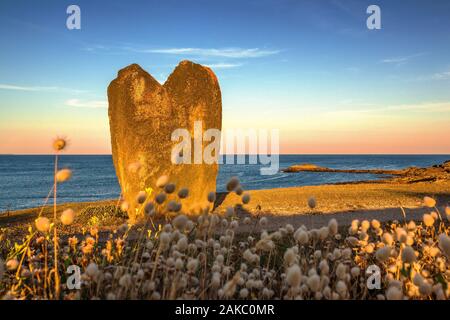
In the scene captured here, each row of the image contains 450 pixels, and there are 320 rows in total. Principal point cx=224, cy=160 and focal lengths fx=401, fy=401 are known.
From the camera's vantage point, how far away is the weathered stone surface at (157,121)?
10.9 m

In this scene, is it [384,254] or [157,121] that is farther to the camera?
[157,121]

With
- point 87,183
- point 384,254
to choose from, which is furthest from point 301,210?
point 87,183

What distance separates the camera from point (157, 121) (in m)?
11.1

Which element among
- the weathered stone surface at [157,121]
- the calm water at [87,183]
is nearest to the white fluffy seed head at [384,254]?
the calm water at [87,183]

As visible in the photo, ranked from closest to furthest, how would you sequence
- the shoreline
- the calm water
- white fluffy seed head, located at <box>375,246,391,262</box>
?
white fluffy seed head, located at <box>375,246,391,262</box> → the shoreline → the calm water

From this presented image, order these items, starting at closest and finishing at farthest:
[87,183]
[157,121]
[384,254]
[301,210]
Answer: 1. [384,254]
2. [157,121]
3. [301,210]
4. [87,183]

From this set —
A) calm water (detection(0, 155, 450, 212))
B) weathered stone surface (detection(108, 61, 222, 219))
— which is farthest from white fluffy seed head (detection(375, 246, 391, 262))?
weathered stone surface (detection(108, 61, 222, 219))

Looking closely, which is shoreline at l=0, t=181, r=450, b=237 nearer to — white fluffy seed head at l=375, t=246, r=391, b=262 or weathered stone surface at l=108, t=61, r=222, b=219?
weathered stone surface at l=108, t=61, r=222, b=219

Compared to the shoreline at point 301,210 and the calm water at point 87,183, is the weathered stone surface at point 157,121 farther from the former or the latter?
the calm water at point 87,183

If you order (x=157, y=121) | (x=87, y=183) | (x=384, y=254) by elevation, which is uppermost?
(x=157, y=121)

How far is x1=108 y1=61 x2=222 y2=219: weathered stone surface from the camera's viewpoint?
10938 millimetres

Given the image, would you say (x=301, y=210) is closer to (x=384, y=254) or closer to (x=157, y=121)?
(x=157, y=121)

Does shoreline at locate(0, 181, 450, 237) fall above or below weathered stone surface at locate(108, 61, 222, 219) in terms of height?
below
